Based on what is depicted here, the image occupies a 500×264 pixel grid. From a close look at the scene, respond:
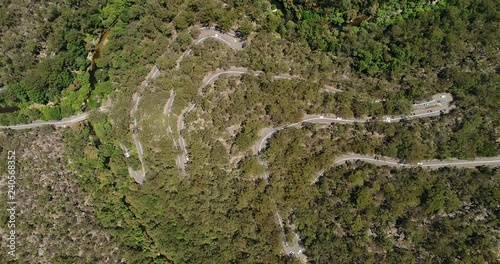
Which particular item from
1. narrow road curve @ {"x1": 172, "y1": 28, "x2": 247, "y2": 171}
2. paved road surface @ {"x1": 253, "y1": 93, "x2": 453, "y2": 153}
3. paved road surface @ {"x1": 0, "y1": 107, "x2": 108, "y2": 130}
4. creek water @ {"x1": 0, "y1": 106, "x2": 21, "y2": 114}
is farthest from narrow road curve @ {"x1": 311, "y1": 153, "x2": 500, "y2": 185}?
creek water @ {"x1": 0, "y1": 106, "x2": 21, "y2": 114}

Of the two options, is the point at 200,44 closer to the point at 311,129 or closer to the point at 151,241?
the point at 311,129

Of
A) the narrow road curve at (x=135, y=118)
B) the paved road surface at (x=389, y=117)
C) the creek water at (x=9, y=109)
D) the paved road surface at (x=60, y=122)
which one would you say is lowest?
the creek water at (x=9, y=109)

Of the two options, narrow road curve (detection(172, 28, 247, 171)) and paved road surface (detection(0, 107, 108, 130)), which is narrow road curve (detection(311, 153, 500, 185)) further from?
paved road surface (detection(0, 107, 108, 130))

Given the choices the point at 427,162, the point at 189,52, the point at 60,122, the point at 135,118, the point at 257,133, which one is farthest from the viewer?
the point at 60,122

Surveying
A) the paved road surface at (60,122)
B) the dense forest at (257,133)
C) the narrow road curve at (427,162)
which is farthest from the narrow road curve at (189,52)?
the narrow road curve at (427,162)

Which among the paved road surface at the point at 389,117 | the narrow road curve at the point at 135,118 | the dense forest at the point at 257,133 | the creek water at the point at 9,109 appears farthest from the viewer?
the creek water at the point at 9,109

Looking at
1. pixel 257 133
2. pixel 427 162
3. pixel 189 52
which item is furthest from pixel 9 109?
pixel 427 162

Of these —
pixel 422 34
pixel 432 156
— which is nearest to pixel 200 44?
pixel 422 34

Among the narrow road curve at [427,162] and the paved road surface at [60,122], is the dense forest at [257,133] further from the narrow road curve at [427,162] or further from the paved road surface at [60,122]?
the paved road surface at [60,122]

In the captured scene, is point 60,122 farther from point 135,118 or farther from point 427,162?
point 427,162
